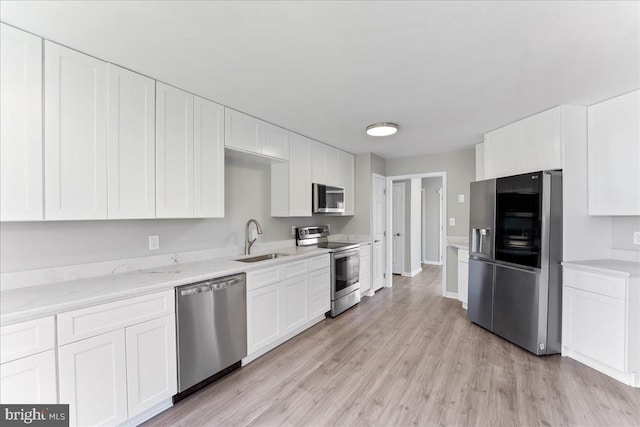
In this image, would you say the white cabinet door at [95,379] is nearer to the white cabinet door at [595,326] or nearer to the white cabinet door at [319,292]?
the white cabinet door at [319,292]

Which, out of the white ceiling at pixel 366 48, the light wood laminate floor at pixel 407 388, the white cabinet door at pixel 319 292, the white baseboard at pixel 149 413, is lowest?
the light wood laminate floor at pixel 407 388

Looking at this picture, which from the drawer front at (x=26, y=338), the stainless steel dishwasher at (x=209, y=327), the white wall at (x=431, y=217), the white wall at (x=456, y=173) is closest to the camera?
the drawer front at (x=26, y=338)

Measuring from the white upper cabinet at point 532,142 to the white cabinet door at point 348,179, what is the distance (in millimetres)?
2020

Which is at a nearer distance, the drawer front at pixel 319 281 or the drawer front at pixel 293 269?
the drawer front at pixel 293 269

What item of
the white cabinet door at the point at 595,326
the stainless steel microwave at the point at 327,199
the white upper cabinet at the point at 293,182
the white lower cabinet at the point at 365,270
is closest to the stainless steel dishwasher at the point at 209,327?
the white upper cabinet at the point at 293,182

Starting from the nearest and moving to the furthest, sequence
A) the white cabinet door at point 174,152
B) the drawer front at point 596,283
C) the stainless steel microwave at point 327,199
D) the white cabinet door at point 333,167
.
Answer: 1. the white cabinet door at point 174,152
2. the drawer front at point 596,283
3. the stainless steel microwave at point 327,199
4. the white cabinet door at point 333,167

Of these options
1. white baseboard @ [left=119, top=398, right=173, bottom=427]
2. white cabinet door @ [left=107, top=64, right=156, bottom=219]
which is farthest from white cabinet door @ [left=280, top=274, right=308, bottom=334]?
white cabinet door @ [left=107, top=64, right=156, bottom=219]

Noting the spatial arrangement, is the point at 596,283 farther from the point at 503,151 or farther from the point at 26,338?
the point at 26,338

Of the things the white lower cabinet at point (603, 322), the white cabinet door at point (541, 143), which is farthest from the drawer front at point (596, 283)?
the white cabinet door at point (541, 143)

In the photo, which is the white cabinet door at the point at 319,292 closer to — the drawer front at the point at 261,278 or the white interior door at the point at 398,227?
the drawer front at the point at 261,278

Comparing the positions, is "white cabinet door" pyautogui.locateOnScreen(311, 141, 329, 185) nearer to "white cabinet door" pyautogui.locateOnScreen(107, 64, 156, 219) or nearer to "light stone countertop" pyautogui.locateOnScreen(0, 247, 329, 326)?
"light stone countertop" pyautogui.locateOnScreen(0, 247, 329, 326)

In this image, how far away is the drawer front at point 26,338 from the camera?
1.31 m

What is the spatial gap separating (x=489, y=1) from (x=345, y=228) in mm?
3823

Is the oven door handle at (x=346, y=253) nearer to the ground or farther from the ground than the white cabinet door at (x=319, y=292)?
farther from the ground
